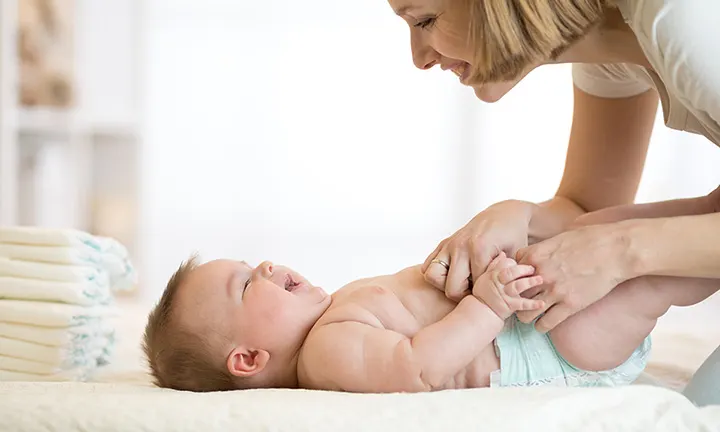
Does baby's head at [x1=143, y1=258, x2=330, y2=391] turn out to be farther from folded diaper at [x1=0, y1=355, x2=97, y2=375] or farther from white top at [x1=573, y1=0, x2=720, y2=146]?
white top at [x1=573, y1=0, x2=720, y2=146]

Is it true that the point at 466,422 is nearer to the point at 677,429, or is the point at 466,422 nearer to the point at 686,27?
the point at 677,429

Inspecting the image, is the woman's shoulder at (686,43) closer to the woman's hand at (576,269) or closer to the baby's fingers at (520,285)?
the woman's hand at (576,269)

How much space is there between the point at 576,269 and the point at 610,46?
443 millimetres

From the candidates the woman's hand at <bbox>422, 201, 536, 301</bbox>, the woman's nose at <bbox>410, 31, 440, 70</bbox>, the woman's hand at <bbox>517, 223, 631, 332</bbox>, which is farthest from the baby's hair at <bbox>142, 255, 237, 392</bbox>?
the woman's nose at <bbox>410, 31, 440, 70</bbox>

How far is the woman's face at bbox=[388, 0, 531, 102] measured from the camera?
1447 mm

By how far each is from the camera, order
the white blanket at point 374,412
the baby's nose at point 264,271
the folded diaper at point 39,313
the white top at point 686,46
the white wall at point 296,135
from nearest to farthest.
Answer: the white blanket at point 374,412
the white top at point 686,46
the baby's nose at point 264,271
the folded diaper at point 39,313
the white wall at point 296,135

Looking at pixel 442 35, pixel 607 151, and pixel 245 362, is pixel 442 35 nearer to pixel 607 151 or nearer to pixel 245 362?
pixel 607 151

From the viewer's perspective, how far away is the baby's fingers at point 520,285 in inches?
48.8

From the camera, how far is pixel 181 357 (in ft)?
4.38

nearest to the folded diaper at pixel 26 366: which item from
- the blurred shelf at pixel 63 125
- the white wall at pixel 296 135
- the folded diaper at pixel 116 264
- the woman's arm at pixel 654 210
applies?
the folded diaper at pixel 116 264

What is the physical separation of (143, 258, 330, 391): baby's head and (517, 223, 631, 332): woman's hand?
0.35 m

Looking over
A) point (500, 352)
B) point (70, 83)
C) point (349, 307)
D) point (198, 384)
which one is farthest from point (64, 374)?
point (70, 83)

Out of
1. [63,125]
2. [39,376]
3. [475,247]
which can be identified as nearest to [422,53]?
[475,247]

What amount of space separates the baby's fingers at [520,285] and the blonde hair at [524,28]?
0.35 m
